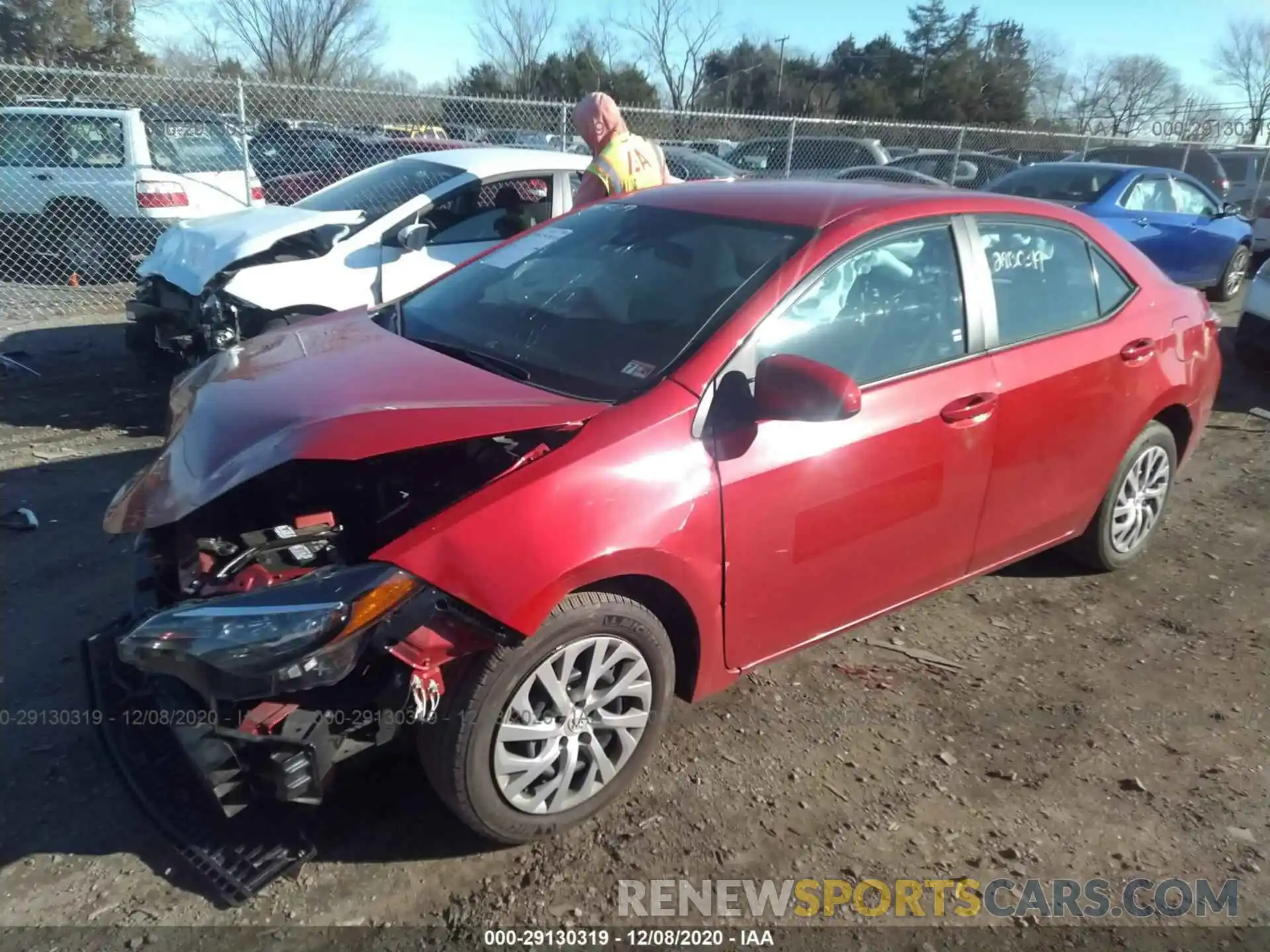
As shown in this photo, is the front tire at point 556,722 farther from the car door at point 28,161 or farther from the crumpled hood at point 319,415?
the car door at point 28,161

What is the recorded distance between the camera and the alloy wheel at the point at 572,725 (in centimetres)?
255

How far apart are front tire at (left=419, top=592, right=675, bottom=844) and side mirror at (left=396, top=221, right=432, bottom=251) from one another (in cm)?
426

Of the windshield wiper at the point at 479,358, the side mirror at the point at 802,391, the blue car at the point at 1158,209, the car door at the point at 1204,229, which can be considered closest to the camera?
the side mirror at the point at 802,391

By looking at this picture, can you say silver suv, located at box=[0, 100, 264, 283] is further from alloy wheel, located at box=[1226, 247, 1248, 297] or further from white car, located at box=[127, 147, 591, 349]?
alloy wheel, located at box=[1226, 247, 1248, 297]

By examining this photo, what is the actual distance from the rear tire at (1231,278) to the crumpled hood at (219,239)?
406 inches

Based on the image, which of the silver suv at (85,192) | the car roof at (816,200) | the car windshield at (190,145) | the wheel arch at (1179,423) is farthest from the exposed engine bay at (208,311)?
the car windshield at (190,145)

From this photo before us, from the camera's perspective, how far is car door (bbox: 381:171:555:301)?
6.41 metres

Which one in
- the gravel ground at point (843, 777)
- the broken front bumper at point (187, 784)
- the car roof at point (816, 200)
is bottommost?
the gravel ground at point (843, 777)

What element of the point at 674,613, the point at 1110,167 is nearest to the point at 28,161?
the point at 674,613

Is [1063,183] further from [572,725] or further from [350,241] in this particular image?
[572,725]

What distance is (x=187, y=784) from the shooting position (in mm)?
2627

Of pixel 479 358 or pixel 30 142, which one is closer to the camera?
pixel 479 358

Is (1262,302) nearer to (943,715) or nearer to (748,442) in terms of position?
(943,715)

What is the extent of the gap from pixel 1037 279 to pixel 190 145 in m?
10.3
